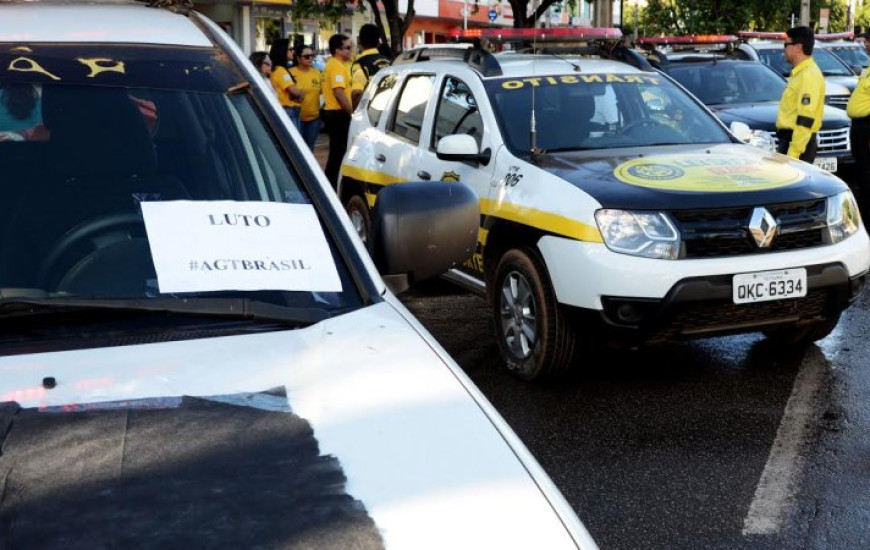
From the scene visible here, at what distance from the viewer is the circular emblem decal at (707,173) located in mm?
5914

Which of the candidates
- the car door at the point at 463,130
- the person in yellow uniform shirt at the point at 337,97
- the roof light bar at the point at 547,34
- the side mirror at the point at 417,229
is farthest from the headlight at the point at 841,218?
the person in yellow uniform shirt at the point at 337,97

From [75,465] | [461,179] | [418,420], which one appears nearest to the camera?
[75,465]

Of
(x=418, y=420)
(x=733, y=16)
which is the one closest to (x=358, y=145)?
(x=418, y=420)

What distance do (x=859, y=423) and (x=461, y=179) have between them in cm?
264

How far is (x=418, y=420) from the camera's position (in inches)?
76.1

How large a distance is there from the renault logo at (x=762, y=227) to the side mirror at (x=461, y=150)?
163 cm

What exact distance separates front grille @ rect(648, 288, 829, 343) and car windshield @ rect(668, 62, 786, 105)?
287 inches

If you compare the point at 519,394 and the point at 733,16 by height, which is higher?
the point at 733,16

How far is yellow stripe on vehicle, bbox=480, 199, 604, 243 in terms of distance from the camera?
573 cm

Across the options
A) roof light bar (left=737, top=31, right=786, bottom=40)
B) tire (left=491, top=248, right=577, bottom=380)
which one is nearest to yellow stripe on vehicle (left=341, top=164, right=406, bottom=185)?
tire (left=491, top=248, right=577, bottom=380)

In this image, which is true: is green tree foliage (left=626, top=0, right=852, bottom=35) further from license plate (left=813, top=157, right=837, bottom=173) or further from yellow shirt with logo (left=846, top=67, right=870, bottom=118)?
yellow shirt with logo (left=846, top=67, right=870, bottom=118)

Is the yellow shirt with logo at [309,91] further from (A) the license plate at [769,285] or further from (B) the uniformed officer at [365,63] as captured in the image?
(A) the license plate at [769,285]

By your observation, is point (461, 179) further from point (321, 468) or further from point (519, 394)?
point (321, 468)

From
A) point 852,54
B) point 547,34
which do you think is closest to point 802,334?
point 547,34
